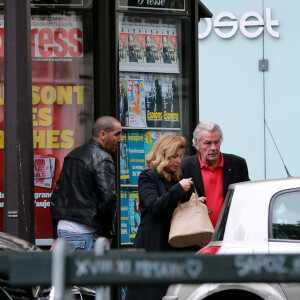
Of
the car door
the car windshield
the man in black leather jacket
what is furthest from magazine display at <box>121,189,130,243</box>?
the car door

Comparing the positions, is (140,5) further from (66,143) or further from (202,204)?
(202,204)

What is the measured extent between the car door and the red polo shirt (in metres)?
1.50

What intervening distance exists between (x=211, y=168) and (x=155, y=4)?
289 centimetres

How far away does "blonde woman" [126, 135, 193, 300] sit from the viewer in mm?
7068

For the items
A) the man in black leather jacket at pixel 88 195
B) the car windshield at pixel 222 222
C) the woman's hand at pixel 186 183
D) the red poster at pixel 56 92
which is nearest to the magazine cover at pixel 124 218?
the red poster at pixel 56 92

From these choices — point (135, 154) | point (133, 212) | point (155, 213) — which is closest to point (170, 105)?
point (135, 154)

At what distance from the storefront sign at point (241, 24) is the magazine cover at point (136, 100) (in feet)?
22.2

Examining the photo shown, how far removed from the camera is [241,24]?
1662 cm

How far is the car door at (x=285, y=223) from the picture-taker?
5703 mm

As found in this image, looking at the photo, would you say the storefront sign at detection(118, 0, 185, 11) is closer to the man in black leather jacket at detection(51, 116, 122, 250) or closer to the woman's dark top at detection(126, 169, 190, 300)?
the man in black leather jacket at detection(51, 116, 122, 250)

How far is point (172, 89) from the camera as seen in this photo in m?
10.1

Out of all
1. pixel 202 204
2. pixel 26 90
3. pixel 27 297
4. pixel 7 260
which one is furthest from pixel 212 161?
pixel 7 260

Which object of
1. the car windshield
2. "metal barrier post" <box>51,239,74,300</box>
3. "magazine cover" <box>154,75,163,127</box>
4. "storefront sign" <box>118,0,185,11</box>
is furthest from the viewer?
"magazine cover" <box>154,75,163,127</box>

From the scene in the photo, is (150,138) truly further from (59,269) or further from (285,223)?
(59,269)
